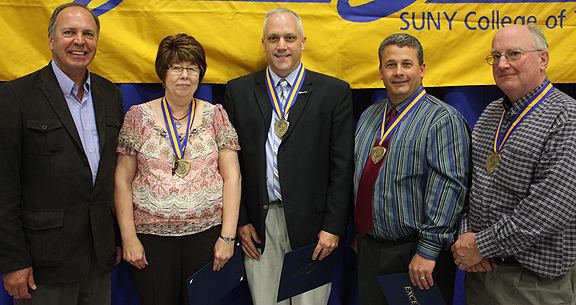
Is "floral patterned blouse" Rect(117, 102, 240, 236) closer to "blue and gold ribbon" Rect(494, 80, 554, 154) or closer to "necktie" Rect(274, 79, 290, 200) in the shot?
"necktie" Rect(274, 79, 290, 200)

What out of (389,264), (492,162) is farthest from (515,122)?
(389,264)

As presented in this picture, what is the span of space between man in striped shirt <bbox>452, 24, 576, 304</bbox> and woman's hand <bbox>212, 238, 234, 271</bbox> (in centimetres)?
112

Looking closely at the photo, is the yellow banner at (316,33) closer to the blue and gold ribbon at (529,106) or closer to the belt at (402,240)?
the blue and gold ribbon at (529,106)

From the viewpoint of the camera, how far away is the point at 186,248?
1.98 metres

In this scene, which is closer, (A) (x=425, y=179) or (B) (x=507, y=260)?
(B) (x=507, y=260)

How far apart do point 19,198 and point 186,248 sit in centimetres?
78

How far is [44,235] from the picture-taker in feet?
5.69

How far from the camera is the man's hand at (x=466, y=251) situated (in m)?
1.72

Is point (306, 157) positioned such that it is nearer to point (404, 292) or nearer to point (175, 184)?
point (175, 184)

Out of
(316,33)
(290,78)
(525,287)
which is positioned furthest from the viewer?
(316,33)

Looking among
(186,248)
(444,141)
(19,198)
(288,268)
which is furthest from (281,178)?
(19,198)

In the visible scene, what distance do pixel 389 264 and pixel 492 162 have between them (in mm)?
694

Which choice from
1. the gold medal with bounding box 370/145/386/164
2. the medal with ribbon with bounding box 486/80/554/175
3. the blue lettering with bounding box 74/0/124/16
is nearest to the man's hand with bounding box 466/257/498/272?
the medal with ribbon with bounding box 486/80/554/175

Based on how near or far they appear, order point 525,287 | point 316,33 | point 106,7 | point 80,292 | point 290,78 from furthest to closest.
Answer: point 316,33 → point 106,7 → point 290,78 → point 80,292 → point 525,287
